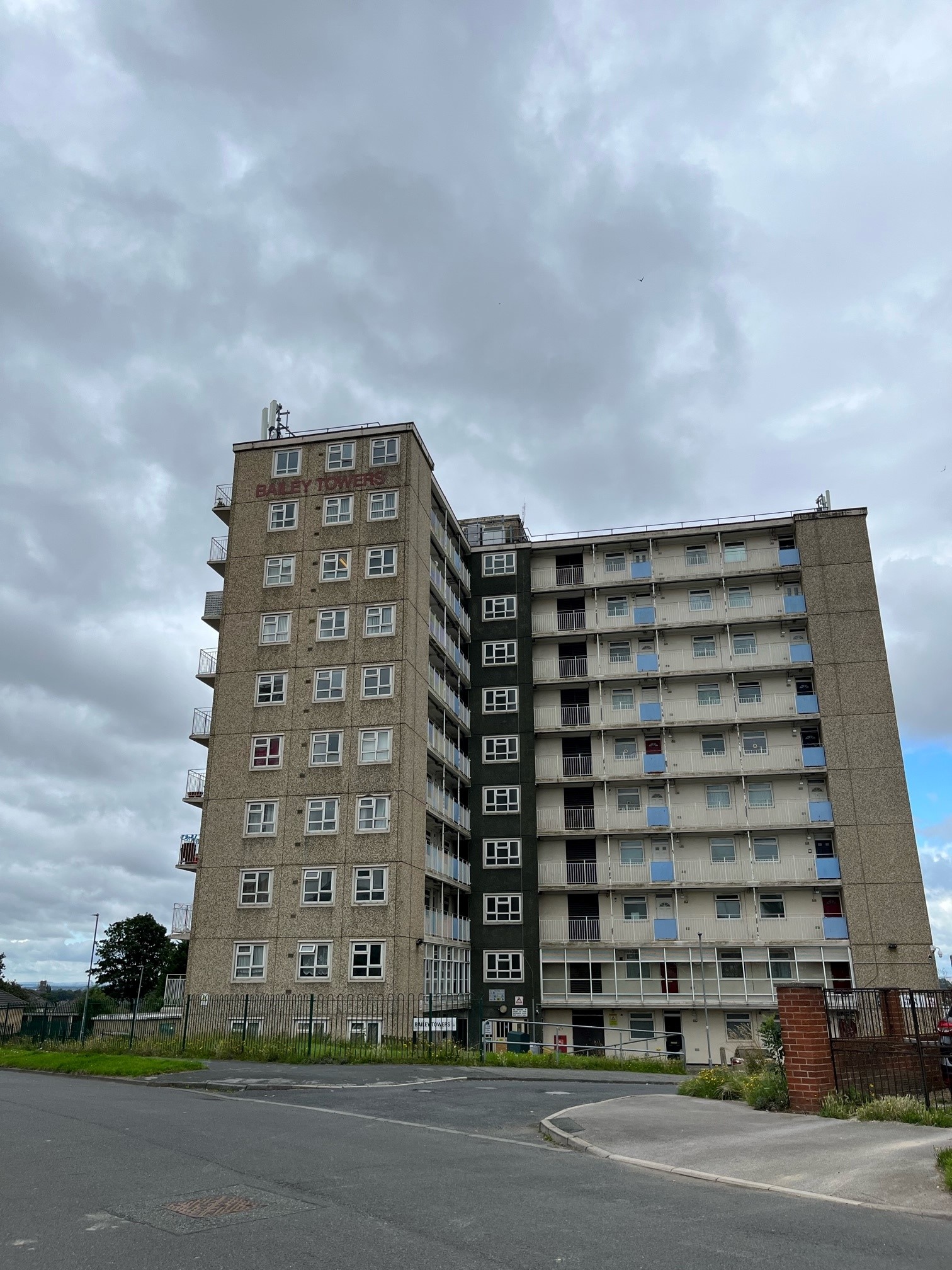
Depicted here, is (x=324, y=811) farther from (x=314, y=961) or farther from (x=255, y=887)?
(x=314, y=961)

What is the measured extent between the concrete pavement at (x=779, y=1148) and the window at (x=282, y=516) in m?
30.6

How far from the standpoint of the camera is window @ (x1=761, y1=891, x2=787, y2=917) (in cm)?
4184

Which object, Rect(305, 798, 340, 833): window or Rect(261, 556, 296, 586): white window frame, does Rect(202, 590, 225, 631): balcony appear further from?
Rect(305, 798, 340, 833): window

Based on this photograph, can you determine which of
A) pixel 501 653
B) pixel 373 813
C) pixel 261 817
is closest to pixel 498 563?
pixel 501 653

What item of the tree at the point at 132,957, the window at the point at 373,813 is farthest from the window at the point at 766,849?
the tree at the point at 132,957

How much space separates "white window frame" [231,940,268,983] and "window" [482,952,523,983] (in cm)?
1164

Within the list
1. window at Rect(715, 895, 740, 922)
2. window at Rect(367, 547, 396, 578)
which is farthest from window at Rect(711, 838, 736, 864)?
window at Rect(367, 547, 396, 578)

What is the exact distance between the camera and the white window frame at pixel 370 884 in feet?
112

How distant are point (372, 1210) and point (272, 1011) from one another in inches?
1064

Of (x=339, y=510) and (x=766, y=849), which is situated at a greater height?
(x=339, y=510)

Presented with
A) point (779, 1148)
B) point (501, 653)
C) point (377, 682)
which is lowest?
point (779, 1148)

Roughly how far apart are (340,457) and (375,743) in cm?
1282

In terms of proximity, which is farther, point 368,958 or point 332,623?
point 332,623

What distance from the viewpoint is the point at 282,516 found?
41.3 m
